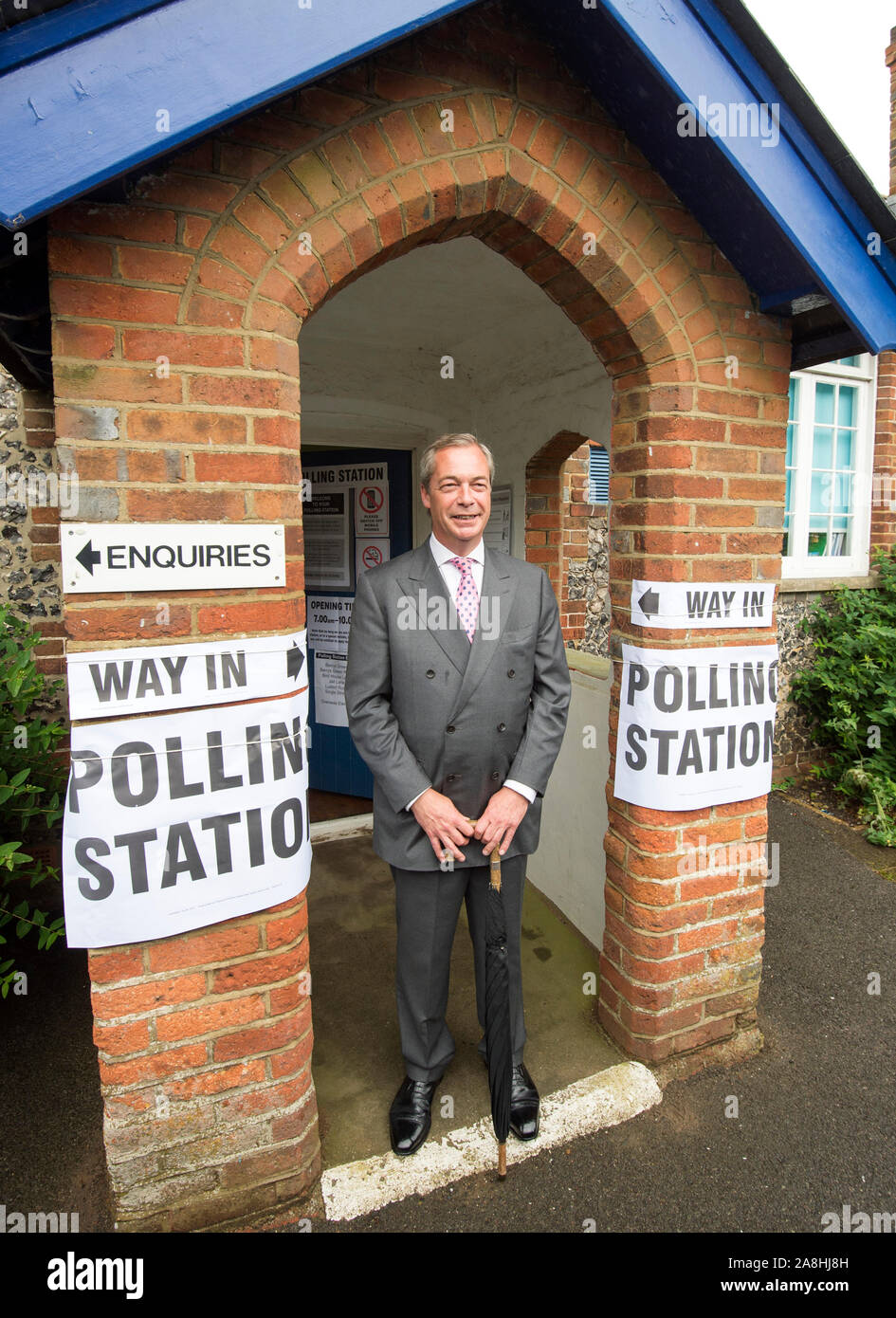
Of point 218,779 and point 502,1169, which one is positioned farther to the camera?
point 502,1169

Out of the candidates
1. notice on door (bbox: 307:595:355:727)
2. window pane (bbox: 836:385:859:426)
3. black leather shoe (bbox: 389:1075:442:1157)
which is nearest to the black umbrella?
black leather shoe (bbox: 389:1075:442:1157)

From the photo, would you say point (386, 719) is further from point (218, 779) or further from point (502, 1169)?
point (502, 1169)

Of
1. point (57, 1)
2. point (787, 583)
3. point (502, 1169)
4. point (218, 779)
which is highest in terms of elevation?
point (57, 1)

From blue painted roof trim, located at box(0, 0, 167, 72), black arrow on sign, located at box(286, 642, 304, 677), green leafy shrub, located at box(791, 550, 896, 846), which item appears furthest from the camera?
green leafy shrub, located at box(791, 550, 896, 846)

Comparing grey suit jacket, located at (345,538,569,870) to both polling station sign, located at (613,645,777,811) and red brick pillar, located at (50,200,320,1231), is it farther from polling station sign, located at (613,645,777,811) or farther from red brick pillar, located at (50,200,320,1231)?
polling station sign, located at (613,645,777,811)

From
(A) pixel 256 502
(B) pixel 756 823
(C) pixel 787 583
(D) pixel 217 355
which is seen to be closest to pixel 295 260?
(D) pixel 217 355

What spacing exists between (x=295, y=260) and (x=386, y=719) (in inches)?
54.1

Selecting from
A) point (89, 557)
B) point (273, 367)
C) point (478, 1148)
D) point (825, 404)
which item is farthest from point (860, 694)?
point (89, 557)

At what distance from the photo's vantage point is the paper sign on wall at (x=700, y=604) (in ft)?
8.66

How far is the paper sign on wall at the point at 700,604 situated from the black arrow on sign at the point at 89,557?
6.01 ft

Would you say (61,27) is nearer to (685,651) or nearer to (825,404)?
(685,651)

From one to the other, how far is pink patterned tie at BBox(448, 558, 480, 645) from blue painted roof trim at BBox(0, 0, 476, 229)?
1.33m

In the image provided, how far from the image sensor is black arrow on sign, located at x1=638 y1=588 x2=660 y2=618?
265cm

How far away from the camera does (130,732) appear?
77.0 inches
